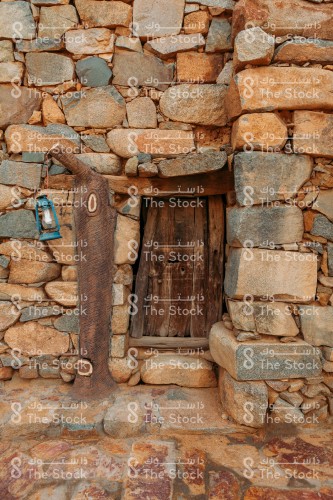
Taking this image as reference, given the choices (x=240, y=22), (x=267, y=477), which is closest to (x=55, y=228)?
(x=240, y=22)

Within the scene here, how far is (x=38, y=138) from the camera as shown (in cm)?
270

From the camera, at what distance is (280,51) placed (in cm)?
224

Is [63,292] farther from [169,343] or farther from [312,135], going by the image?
[312,135]

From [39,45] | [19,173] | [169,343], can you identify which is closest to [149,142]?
[19,173]

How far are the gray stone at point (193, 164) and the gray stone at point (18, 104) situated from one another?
1.17 m

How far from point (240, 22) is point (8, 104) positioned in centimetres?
190

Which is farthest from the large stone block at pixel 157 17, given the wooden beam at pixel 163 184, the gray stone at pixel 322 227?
the gray stone at pixel 322 227

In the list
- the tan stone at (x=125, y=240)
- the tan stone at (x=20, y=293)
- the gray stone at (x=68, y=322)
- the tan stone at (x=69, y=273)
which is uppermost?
the tan stone at (x=125, y=240)

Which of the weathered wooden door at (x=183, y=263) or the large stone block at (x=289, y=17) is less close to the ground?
the large stone block at (x=289, y=17)

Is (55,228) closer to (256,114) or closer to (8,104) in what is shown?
(8,104)

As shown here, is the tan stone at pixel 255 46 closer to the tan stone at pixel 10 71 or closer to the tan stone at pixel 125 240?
the tan stone at pixel 125 240

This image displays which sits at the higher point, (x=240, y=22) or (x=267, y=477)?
(x=240, y=22)

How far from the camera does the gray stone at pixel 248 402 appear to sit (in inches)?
89.7

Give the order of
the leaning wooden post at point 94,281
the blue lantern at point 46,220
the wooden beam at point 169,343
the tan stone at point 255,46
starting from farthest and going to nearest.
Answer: the wooden beam at point 169,343 → the leaning wooden post at point 94,281 → the blue lantern at point 46,220 → the tan stone at point 255,46
